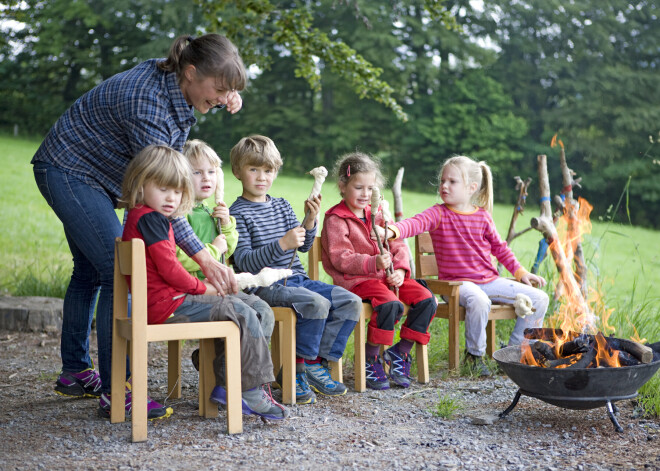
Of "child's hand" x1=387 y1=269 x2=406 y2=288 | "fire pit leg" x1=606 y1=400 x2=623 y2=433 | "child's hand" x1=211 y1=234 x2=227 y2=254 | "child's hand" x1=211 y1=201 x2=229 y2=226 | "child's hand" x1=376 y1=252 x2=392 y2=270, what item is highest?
"child's hand" x1=211 y1=201 x2=229 y2=226

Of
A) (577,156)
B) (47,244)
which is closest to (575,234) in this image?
(47,244)

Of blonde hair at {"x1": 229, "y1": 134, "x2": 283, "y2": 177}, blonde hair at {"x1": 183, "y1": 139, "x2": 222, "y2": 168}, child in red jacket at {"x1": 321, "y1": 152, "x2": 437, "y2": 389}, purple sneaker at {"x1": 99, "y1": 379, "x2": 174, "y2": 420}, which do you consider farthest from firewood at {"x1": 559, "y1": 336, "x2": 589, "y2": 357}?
blonde hair at {"x1": 183, "y1": 139, "x2": 222, "y2": 168}

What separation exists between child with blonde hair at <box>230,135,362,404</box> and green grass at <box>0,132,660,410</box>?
0.72m

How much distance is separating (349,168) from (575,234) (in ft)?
4.17

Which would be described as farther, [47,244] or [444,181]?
[47,244]

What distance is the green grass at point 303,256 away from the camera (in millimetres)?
4477

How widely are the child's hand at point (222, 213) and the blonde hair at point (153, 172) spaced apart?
19.1 inches

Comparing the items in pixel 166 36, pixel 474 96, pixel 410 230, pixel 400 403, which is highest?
pixel 166 36

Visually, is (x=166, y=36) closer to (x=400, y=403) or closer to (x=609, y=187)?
(x=609, y=187)

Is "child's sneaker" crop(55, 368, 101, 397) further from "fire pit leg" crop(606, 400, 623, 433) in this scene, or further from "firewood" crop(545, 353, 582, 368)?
"fire pit leg" crop(606, 400, 623, 433)

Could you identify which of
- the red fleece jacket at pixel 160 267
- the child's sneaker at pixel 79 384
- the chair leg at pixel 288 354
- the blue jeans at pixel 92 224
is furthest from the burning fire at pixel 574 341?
the child's sneaker at pixel 79 384

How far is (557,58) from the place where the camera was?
47.7 ft

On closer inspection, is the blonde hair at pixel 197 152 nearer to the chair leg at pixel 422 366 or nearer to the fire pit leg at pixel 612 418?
the chair leg at pixel 422 366

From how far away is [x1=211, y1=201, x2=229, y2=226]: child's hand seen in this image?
322 centimetres
